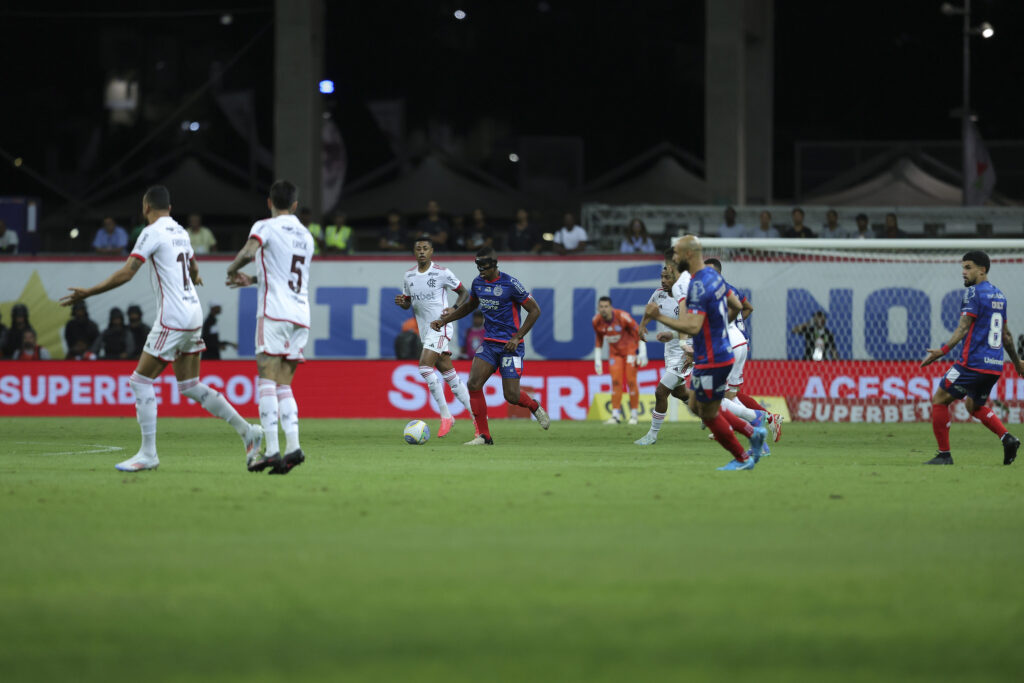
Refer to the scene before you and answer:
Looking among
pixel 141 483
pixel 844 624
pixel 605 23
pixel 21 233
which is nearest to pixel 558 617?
pixel 844 624

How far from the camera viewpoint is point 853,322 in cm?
2538

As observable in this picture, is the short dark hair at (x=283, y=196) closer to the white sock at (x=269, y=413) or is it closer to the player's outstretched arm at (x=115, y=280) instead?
the player's outstretched arm at (x=115, y=280)

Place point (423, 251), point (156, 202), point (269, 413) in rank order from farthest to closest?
point (423, 251) < point (156, 202) < point (269, 413)

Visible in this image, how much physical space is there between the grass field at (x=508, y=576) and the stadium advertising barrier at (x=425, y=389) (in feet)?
40.5

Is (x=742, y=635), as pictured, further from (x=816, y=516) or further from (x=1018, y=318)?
(x=1018, y=318)

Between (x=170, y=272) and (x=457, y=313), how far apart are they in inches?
220

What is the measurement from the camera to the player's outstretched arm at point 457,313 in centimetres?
1656

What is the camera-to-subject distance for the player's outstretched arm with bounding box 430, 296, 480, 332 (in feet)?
54.3

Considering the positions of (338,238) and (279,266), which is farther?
(338,238)

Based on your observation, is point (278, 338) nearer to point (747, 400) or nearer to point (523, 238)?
point (747, 400)

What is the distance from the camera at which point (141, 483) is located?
10719mm

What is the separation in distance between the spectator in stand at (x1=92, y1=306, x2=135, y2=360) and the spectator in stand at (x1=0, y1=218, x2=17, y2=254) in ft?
9.45

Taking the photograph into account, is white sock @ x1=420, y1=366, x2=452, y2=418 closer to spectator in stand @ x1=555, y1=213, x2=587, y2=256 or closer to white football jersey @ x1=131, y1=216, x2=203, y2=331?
white football jersey @ x1=131, y1=216, x2=203, y2=331

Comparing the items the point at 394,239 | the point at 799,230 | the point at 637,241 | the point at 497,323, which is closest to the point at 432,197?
the point at 394,239
